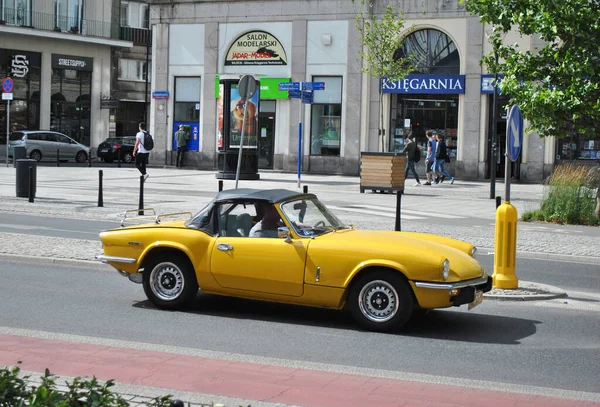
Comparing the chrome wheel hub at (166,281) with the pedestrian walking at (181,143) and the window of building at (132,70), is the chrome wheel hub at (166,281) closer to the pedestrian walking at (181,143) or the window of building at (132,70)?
the pedestrian walking at (181,143)

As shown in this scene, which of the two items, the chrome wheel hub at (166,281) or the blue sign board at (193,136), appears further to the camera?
the blue sign board at (193,136)

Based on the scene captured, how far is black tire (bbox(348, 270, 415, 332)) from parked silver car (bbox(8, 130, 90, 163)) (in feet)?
122

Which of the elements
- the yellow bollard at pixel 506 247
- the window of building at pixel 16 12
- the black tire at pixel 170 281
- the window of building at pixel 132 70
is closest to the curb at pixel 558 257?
the yellow bollard at pixel 506 247

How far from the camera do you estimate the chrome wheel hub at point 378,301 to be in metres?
8.78

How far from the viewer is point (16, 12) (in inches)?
2040

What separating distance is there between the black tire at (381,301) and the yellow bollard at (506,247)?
289 centimetres

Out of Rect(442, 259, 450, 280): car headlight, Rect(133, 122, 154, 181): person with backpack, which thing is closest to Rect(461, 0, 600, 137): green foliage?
Rect(442, 259, 450, 280): car headlight

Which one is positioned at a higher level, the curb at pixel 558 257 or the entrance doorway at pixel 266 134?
A: the entrance doorway at pixel 266 134

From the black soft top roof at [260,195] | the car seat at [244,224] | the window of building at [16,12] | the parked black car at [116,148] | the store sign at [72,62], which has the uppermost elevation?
the window of building at [16,12]

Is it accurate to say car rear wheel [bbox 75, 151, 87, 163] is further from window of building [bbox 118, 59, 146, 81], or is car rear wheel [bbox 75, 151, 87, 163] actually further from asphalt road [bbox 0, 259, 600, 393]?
asphalt road [bbox 0, 259, 600, 393]

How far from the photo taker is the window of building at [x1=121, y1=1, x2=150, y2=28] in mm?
59531

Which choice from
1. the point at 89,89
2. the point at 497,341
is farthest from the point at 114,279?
the point at 89,89

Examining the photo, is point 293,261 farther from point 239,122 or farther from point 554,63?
point 239,122

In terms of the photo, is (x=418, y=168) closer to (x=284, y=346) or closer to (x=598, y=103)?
(x=598, y=103)
